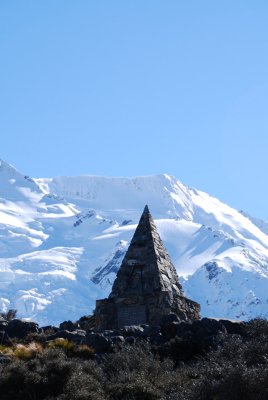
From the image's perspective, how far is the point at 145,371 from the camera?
1986 cm

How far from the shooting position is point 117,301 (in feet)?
94.9

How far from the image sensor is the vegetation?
17.5 metres

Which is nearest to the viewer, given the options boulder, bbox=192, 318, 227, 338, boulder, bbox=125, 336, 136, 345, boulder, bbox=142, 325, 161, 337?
boulder, bbox=125, 336, 136, 345

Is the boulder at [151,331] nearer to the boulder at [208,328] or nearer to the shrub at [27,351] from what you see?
the boulder at [208,328]

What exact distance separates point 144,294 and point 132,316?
67 centimetres

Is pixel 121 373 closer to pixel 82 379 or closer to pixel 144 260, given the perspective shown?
pixel 82 379

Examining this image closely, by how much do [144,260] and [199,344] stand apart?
25.3ft

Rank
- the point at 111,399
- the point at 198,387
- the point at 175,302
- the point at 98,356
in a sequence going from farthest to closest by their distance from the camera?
the point at 175,302
the point at 98,356
the point at 111,399
the point at 198,387

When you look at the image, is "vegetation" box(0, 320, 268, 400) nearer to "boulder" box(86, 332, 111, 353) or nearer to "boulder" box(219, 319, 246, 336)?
"boulder" box(86, 332, 111, 353)

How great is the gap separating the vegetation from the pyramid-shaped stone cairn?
6.21 metres

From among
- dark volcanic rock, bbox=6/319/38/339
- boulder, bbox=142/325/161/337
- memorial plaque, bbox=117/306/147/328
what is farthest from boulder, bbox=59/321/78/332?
boulder, bbox=142/325/161/337

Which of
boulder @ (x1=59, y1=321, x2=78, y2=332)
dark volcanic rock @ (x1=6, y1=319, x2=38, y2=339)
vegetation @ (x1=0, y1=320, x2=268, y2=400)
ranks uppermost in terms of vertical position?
boulder @ (x1=59, y1=321, x2=78, y2=332)

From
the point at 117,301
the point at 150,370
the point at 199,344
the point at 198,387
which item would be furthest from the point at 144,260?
the point at 198,387

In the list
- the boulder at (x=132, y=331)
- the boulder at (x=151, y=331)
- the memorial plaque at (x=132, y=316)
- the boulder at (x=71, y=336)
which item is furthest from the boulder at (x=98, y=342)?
the memorial plaque at (x=132, y=316)
